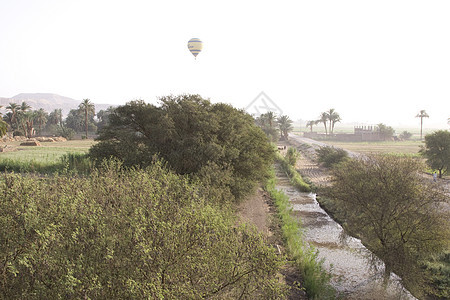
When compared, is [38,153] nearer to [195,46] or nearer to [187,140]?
[195,46]

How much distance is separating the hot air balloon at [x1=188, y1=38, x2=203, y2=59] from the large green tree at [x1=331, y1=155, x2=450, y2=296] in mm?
47953

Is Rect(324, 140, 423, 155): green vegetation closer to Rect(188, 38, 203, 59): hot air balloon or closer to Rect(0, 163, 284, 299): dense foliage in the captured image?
Rect(188, 38, 203, 59): hot air balloon

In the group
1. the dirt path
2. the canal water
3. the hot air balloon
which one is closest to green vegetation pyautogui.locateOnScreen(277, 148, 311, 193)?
the dirt path

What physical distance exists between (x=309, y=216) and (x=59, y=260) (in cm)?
2219

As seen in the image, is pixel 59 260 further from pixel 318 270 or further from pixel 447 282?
pixel 447 282

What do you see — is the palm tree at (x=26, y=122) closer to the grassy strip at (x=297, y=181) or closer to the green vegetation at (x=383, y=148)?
the grassy strip at (x=297, y=181)

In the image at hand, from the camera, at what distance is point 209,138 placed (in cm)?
2383

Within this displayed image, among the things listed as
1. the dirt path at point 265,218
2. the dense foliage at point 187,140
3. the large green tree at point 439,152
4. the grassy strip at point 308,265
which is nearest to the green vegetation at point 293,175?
the dirt path at point 265,218

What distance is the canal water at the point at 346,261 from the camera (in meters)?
13.6

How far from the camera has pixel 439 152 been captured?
126 ft

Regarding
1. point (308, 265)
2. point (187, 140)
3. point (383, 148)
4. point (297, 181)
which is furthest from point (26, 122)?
point (383, 148)

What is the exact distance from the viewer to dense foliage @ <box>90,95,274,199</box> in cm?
2203

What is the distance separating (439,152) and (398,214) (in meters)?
32.1

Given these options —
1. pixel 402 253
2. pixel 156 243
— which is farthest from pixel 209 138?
pixel 156 243
